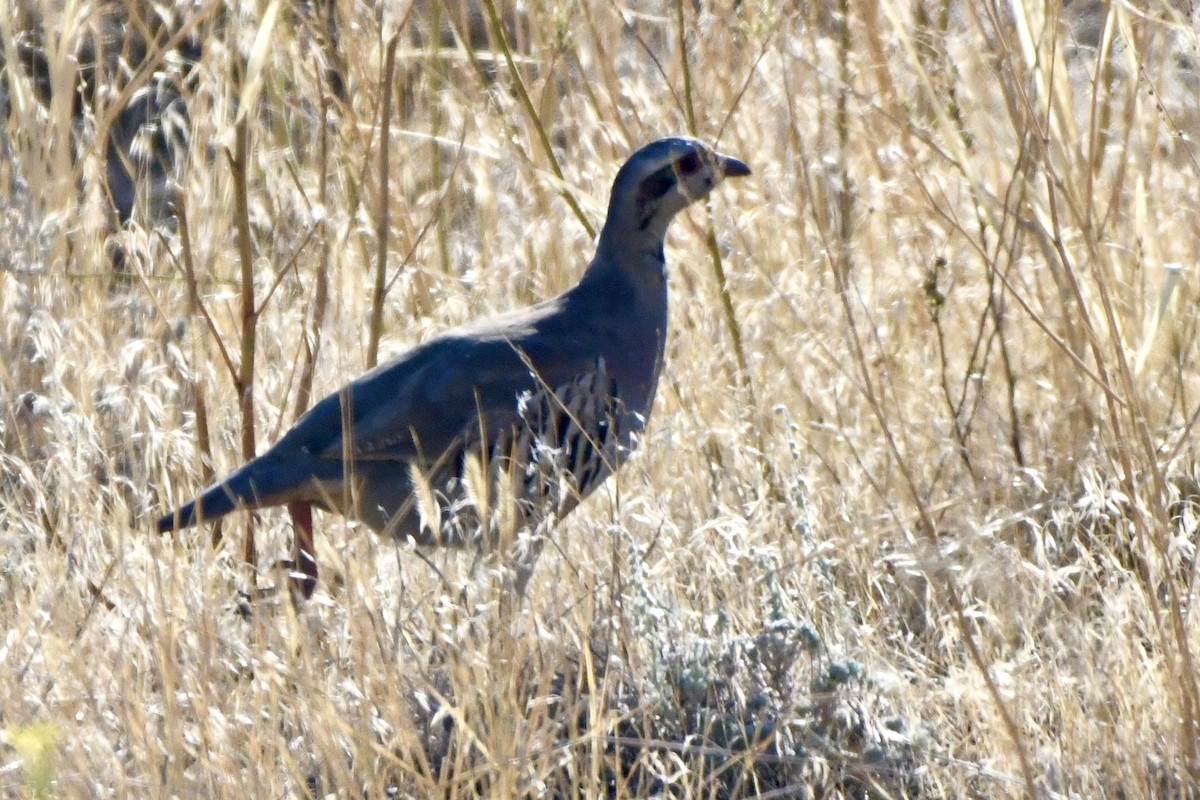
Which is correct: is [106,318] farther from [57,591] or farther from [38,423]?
[57,591]

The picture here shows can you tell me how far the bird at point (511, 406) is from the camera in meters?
3.67

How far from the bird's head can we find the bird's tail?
1.17m

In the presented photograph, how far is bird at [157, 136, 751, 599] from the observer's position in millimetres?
3672

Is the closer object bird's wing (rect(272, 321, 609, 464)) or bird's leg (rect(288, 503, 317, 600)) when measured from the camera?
bird's leg (rect(288, 503, 317, 600))

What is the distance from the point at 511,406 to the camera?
4.00 m

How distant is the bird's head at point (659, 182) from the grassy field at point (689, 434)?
108 millimetres

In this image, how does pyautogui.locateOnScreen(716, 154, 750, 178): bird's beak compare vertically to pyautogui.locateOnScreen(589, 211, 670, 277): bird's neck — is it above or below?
above

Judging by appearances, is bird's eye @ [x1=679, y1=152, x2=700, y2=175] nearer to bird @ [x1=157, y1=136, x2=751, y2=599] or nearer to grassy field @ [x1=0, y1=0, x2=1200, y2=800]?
bird @ [x1=157, y1=136, x2=751, y2=599]

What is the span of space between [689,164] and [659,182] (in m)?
0.11

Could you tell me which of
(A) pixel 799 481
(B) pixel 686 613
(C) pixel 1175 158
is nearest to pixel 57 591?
(B) pixel 686 613

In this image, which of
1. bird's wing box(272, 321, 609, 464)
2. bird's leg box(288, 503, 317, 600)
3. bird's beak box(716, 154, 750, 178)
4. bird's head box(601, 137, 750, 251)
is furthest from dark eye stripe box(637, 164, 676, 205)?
bird's leg box(288, 503, 317, 600)

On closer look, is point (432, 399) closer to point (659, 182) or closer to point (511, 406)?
point (511, 406)

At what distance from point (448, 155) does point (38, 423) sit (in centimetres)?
282

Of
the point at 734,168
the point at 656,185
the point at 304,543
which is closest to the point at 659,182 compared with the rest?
the point at 656,185
